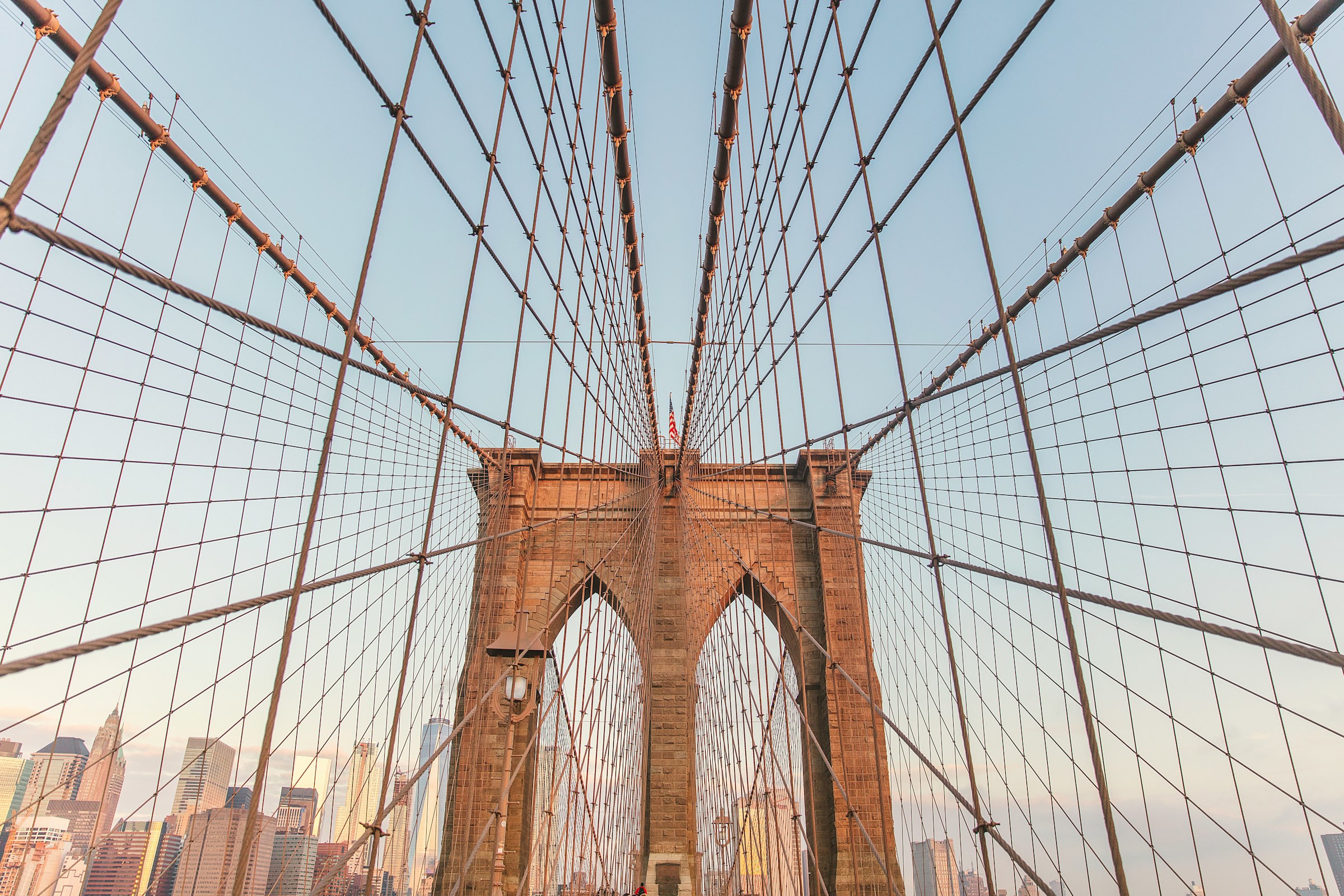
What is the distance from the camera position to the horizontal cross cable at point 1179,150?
2.29 m

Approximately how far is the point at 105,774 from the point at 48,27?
3561mm

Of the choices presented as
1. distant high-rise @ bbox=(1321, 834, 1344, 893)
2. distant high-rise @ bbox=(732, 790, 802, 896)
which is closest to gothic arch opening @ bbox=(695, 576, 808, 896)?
distant high-rise @ bbox=(732, 790, 802, 896)

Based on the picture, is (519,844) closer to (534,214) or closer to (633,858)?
(633,858)

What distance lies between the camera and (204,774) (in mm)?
4426

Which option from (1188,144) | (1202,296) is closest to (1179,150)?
(1188,144)

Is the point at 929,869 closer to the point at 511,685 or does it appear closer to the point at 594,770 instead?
the point at 594,770

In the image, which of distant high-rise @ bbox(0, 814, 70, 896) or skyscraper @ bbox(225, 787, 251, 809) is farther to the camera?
skyscraper @ bbox(225, 787, 251, 809)

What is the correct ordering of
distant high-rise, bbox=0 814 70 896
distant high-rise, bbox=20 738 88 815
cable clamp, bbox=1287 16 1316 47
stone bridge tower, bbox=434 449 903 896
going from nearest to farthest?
cable clamp, bbox=1287 16 1316 47
distant high-rise, bbox=20 738 88 815
distant high-rise, bbox=0 814 70 896
stone bridge tower, bbox=434 449 903 896

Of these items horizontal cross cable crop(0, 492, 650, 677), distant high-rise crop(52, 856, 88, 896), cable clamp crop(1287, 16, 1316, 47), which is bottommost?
distant high-rise crop(52, 856, 88, 896)

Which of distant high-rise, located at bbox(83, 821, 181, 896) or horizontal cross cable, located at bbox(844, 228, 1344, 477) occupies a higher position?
horizontal cross cable, located at bbox(844, 228, 1344, 477)

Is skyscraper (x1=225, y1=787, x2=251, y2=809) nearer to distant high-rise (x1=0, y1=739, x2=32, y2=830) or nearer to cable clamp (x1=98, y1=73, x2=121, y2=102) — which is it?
distant high-rise (x1=0, y1=739, x2=32, y2=830)

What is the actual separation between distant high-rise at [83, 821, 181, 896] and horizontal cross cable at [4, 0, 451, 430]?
2.89 meters

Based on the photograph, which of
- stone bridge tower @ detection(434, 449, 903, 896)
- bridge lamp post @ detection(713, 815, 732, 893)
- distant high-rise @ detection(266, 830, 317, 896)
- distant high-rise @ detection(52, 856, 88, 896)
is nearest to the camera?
distant high-rise @ detection(52, 856, 88, 896)

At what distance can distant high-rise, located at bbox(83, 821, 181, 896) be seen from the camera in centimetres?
355
